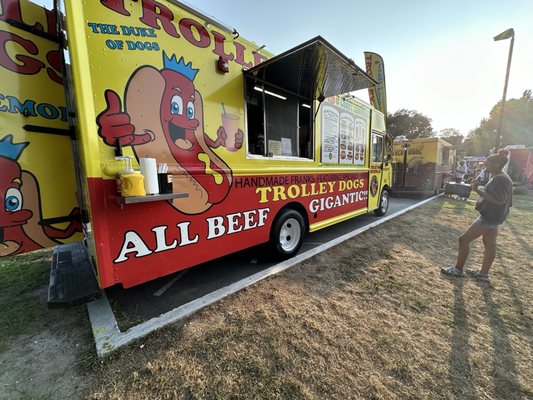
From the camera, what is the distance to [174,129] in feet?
8.16

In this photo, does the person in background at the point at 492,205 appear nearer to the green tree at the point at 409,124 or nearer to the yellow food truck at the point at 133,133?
the yellow food truck at the point at 133,133

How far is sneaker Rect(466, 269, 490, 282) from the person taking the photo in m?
3.36

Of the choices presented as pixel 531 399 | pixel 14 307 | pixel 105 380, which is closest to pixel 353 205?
pixel 531 399

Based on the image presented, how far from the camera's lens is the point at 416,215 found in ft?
25.1

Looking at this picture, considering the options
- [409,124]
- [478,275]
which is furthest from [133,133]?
[409,124]

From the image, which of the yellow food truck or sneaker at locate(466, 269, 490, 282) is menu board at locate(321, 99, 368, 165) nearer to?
the yellow food truck

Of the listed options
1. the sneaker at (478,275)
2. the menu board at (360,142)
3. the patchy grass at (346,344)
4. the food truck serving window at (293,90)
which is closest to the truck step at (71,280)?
the patchy grass at (346,344)

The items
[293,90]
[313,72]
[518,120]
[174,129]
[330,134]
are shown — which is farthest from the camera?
[518,120]

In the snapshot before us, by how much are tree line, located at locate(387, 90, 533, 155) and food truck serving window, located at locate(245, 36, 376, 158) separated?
1396 inches

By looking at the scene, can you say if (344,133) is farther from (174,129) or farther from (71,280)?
(71,280)

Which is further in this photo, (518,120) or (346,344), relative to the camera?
(518,120)

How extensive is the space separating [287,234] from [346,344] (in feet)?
7.13

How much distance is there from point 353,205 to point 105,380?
5356 mm

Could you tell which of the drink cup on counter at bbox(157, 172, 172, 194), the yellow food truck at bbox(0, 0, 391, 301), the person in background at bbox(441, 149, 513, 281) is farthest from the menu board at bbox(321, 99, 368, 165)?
the drink cup on counter at bbox(157, 172, 172, 194)
